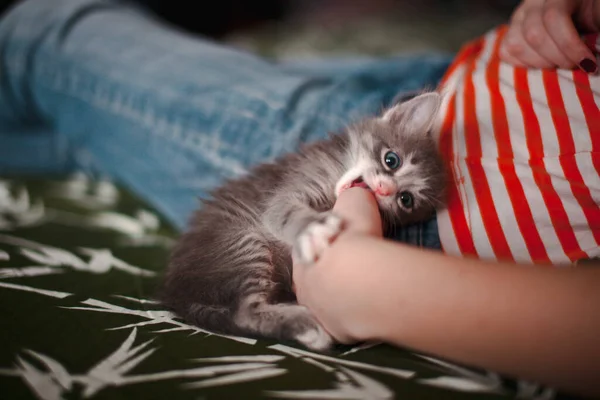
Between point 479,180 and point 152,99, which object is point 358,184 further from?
point 152,99

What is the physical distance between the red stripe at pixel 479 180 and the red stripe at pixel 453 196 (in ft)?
0.12

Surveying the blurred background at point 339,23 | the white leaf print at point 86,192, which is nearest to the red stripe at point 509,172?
the white leaf print at point 86,192

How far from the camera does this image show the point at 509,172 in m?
1.00

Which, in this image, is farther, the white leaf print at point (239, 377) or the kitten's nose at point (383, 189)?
the kitten's nose at point (383, 189)

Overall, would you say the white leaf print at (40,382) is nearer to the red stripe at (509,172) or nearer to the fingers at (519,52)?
the red stripe at (509,172)

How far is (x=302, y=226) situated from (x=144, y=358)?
34 centimetres

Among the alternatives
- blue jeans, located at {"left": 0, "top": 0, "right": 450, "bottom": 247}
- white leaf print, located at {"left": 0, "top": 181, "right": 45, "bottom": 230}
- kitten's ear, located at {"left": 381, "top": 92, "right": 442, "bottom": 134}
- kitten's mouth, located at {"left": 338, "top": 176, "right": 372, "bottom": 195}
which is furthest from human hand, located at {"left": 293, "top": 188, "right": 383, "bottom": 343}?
white leaf print, located at {"left": 0, "top": 181, "right": 45, "bottom": 230}

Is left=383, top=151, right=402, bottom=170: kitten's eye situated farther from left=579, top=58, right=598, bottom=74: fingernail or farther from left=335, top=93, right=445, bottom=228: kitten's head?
left=579, top=58, right=598, bottom=74: fingernail

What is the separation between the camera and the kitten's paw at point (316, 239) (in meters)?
0.77

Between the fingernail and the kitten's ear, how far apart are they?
0.99 ft

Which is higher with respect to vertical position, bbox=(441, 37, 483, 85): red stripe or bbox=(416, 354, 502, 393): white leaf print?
bbox=(441, 37, 483, 85): red stripe

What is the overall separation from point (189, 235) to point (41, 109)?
1.09 metres

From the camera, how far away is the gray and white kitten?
2.77 feet

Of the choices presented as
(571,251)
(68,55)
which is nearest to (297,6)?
(68,55)
